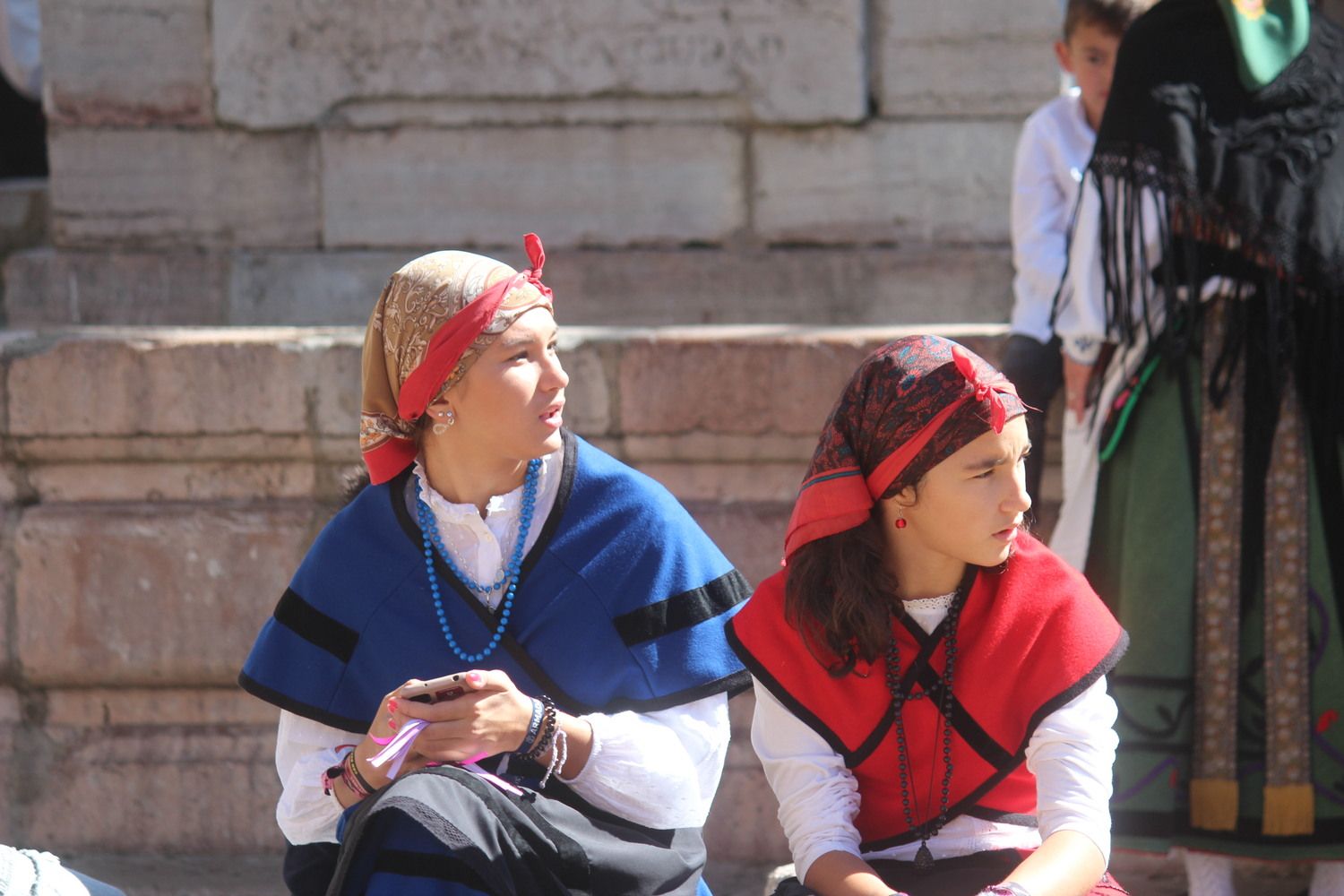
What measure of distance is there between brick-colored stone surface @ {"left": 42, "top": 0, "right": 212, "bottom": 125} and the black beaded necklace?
14.8 feet

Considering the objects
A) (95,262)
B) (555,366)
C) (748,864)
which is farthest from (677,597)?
(95,262)

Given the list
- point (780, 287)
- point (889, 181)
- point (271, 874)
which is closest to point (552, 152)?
point (780, 287)

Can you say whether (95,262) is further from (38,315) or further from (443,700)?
(443,700)

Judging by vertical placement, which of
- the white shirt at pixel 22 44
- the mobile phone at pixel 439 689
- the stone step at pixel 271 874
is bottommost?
the stone step at pixel 271 874

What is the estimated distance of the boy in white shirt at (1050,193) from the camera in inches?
139

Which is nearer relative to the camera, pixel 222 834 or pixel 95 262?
pixel 222 834

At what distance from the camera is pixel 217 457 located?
371 centimetres

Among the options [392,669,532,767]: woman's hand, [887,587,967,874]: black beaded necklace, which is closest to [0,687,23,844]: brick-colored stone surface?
[392,669,532,767]: woman's hand

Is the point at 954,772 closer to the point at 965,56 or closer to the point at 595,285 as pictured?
the point at 595,285

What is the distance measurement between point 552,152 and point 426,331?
3558 millimetres

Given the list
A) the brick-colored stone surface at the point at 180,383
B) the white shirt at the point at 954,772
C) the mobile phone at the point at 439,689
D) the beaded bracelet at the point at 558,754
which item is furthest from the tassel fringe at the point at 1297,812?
the brick-colored stone surface at the point at 180,383

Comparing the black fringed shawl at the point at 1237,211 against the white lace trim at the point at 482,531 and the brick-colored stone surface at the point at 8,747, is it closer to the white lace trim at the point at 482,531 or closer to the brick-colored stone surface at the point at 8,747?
the white lace trim at the point at 482,531

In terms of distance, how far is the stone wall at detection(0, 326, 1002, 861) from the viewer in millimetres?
3627

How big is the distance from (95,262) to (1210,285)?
4401 mm
